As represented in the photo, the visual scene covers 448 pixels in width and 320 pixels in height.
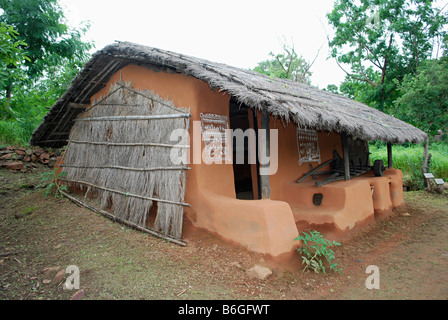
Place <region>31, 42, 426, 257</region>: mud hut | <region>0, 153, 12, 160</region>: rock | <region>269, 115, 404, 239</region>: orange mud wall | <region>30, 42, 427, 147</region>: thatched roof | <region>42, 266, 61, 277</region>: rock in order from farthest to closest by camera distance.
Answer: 1. <region>0, 153, 12, 160</region>: rock
2. <region>269, 115, 404, 239</region>: orange mud wall
3. <region>31, 42, 426, 257</region>: mud hut
4. <region>30, 42, 427, 147</region>: thatched roof
5. <region>42, 266, 61, 277</region>: rock

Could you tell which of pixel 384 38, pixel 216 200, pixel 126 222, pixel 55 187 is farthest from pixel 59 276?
pixel 384 38

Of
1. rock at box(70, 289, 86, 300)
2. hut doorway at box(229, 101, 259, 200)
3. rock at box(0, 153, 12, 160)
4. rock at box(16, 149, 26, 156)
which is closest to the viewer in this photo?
rock at box(70, 289, 86, 300)

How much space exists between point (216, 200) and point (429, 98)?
A: 908 cm

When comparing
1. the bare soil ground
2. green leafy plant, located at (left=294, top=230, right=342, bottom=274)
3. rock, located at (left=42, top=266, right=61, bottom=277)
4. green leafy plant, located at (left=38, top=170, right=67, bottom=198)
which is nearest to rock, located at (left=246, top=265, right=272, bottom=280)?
the bare soil ground

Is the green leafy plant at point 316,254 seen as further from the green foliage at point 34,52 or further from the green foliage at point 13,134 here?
the green foliage at point 13,134

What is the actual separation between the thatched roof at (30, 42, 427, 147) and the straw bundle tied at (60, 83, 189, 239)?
A: 500mm

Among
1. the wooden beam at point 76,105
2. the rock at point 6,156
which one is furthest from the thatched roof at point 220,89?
the rock at point 6,156

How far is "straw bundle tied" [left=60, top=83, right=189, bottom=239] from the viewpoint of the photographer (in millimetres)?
4488

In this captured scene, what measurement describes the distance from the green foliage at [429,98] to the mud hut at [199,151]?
365 cm

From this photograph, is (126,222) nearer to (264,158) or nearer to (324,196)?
(264,158)

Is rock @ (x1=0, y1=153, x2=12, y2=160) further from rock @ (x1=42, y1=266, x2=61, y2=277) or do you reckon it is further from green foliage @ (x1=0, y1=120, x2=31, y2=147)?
rock @ (x1=42, y1=266, x2=61, y2=277)

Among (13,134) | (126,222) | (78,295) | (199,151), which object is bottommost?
(78,295)

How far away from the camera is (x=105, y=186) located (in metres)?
5.48

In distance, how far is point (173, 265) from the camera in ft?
12.1
